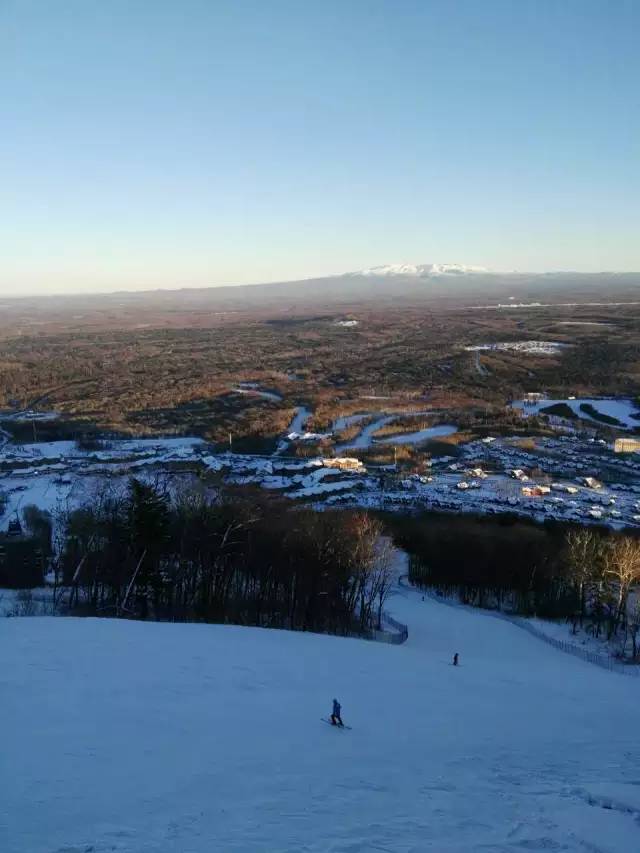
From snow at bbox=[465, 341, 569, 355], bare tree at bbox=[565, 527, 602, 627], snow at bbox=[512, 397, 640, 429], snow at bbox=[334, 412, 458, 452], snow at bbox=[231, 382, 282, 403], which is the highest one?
snow at bbox=[465, 341, 569, 355]

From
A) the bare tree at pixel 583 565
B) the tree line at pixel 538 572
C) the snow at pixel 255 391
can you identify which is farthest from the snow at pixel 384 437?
the bare tree at pixel 583 565

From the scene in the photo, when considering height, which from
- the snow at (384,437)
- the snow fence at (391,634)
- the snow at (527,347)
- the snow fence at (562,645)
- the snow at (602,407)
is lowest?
the snow fence at (562,645)

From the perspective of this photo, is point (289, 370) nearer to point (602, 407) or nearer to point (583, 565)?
point (602, 407)

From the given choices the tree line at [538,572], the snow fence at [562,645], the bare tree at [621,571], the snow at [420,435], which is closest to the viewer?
the snow fence at [562,645]

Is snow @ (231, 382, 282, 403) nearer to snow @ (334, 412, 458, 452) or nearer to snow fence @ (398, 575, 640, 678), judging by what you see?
snow @ (334, 412, 458, 452)

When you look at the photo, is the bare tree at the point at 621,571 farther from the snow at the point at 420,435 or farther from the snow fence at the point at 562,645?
the snow at the point at 420,435

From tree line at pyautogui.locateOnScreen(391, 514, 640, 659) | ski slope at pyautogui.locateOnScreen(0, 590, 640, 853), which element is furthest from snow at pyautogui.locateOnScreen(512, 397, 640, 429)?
ski slope at pyautogui.locateOnScreen(0, 590, 640, 853)

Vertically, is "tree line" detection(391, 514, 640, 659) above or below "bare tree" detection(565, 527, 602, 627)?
below

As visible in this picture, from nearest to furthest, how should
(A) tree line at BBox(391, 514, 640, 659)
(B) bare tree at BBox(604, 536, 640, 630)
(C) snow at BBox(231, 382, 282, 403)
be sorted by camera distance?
(B) bare tree at BBox(604, 536, 640, 630), (A) tree line at BBox(391, 514, 640, 659), (C) snow at BBox(231, 382, 282, 403)
